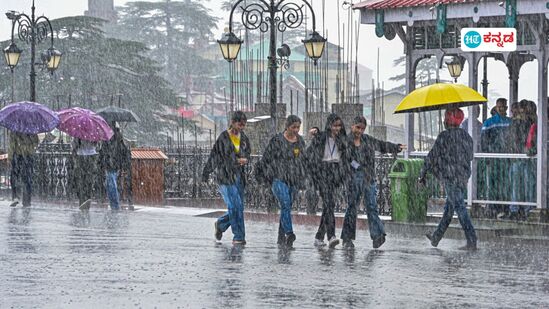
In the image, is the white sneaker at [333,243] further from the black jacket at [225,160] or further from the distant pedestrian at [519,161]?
the distant pedestrian at [519,161]

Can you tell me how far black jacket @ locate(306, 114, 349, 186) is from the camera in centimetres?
1667

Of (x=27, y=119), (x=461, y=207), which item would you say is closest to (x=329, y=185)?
(x=461, y=207)

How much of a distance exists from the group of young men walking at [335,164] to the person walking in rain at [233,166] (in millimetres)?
12

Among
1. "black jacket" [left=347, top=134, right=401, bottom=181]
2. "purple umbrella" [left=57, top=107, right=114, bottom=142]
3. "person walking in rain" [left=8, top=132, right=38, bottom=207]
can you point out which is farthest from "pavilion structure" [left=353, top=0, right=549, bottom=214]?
"person walking in rain" [left=8, top=132, right=38, bottom=207]

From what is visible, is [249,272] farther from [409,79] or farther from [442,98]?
[409,79]

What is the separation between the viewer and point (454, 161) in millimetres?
16797

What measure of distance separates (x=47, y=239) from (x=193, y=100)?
113715 millimetres

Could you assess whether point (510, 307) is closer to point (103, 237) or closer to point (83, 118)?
point (103, 237)

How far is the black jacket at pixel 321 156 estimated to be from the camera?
16.7 metres

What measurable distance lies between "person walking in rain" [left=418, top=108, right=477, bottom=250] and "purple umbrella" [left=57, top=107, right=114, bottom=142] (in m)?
9.55

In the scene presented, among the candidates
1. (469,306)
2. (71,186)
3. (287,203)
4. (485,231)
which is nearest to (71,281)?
(469,306)

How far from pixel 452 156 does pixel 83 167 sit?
10826 mm

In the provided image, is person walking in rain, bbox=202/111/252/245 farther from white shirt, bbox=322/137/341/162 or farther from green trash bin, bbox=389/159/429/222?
green trash bin, bbox=389/159/429/222

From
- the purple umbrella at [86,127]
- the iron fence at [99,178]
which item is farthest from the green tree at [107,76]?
the purple umbrella at [86,127]
